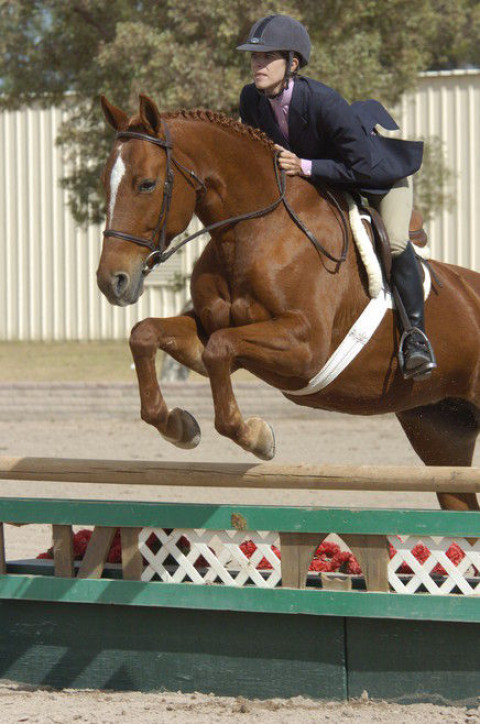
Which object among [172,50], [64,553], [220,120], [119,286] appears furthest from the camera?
[172,50]

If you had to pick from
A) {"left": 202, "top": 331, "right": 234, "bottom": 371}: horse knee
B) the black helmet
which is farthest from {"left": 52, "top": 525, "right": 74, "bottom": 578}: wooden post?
the black helmet

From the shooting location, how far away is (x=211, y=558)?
163 inches

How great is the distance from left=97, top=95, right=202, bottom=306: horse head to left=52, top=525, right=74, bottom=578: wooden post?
37.6 inches

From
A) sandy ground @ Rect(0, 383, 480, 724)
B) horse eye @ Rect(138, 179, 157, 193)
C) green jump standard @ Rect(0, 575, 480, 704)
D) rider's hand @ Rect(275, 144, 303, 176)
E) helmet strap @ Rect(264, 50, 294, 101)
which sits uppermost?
helmet strap @ Rect(264, 50, 294, 101)

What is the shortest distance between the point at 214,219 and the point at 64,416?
982 cm

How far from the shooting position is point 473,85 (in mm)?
21250

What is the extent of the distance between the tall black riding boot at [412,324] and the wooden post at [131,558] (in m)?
1.27

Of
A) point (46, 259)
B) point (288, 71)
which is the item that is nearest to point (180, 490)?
point (288, 71)

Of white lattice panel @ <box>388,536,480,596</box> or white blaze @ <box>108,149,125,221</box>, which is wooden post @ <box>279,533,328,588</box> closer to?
white lattice panel @ <box>388,536,480,596</box>

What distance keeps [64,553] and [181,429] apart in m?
0.68

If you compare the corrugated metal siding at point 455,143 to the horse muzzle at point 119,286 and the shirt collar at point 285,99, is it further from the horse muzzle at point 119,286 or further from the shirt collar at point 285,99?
the horse muzzle at point 119,286

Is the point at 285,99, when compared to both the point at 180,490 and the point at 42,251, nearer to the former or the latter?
the point at 180,490

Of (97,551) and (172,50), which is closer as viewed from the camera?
(97,551)

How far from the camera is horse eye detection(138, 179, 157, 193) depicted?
13.0ft
